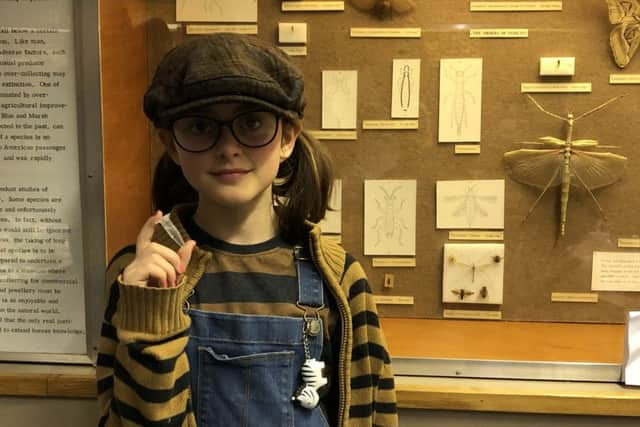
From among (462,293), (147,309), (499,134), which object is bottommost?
(462,293)

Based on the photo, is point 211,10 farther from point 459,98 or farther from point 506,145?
point 506,145

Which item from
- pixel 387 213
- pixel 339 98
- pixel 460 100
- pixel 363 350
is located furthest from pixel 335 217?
pixel 363 350

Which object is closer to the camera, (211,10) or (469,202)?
(211,10)

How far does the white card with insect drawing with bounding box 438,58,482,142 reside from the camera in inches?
59.8

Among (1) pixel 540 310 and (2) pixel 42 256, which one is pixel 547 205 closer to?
(1) pixel 540 310

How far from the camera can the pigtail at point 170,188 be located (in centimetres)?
103

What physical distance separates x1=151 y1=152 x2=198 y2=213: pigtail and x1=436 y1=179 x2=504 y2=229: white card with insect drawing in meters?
0.74

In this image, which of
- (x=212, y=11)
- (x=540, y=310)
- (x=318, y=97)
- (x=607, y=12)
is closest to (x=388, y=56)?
(x=318, y=97)

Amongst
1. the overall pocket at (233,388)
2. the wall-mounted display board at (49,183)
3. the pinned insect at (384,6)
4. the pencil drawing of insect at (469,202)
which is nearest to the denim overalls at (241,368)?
the overall pocket at (233,388)

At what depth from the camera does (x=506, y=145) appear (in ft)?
5.12

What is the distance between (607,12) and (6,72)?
4.41ft

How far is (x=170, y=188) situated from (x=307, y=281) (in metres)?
0.29

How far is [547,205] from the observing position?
159 centimetres

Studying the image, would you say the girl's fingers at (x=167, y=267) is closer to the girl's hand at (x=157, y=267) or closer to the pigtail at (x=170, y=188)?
the girl's hand at (x=157, y=267)
